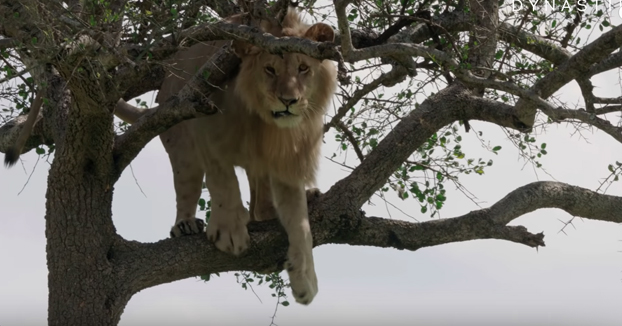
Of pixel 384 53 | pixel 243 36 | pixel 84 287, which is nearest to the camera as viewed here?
pixel 384 53

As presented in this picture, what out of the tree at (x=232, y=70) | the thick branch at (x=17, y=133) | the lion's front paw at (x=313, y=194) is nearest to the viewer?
the tree at (x=232, y=70)

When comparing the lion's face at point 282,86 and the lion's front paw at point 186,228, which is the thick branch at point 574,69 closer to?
the lion's face at point 282,86

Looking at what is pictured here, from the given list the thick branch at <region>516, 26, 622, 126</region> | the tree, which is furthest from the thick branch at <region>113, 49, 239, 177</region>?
the thick branch at <region>516, 26, 622, 126</region>

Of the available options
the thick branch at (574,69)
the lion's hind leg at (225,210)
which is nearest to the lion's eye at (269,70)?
the lion's hind leg at (225,210)

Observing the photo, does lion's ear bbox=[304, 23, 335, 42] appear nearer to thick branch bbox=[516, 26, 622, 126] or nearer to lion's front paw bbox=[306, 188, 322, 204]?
thick branch bbox=[516, 26, 622, 126]

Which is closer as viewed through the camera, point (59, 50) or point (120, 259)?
point (59, 50)

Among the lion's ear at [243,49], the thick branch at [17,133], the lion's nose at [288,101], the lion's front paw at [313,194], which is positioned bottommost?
the lion's front paw at [313,194]

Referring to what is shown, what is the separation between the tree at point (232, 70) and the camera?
15.3 ft

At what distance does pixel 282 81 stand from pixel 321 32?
0.37 meters

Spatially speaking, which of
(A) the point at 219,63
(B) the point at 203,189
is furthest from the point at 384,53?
(B) the point at 203,189

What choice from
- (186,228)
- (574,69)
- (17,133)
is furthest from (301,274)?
(17,133)

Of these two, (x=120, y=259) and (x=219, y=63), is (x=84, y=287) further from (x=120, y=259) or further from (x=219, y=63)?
(x=219, y=63)

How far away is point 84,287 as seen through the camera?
5.46m

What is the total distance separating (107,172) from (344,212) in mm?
1565
